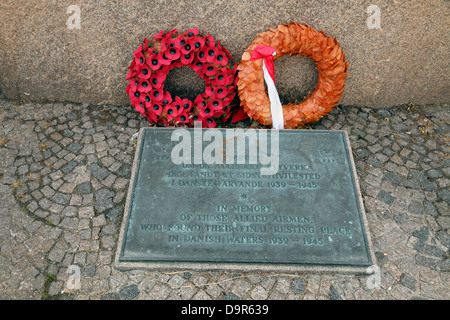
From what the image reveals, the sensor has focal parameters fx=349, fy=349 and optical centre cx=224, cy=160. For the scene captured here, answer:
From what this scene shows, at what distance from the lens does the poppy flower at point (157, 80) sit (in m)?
3.75

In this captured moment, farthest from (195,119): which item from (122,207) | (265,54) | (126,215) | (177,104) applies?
(126,215)

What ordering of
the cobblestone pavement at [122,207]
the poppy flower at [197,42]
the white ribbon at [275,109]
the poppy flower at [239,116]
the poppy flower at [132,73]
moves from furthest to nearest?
1. the poppy flower at [239,116]
2. the white ribbon at [275,109]
3. the poppy flower at [132,73]
4. the poppy flower at [197,42]
5. the cobblestone pavement at [122,207]

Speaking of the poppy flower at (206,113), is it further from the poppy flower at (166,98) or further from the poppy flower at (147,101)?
the poppy flower at (147,101)

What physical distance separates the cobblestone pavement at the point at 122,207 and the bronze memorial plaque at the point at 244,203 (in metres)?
0.18

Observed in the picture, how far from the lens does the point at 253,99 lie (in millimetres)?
3779

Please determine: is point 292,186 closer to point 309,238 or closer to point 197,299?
point 309,238

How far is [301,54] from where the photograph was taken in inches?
150

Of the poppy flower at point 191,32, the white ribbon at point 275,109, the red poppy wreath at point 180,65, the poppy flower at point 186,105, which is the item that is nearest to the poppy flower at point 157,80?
the red poppy wreath at point 180,65

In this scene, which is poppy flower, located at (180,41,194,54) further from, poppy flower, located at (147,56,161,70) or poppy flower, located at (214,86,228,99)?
poppy flower, located at (214,86,228,99)

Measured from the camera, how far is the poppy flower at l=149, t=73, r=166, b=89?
3752mm

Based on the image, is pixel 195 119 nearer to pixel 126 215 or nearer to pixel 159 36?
pixel 159 36

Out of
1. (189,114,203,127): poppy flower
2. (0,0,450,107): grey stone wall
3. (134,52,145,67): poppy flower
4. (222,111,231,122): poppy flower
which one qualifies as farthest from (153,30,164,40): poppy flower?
(222,111,231,122): poppy flower

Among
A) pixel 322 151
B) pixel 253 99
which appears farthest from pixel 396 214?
pixel 253 99

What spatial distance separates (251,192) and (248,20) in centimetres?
184
